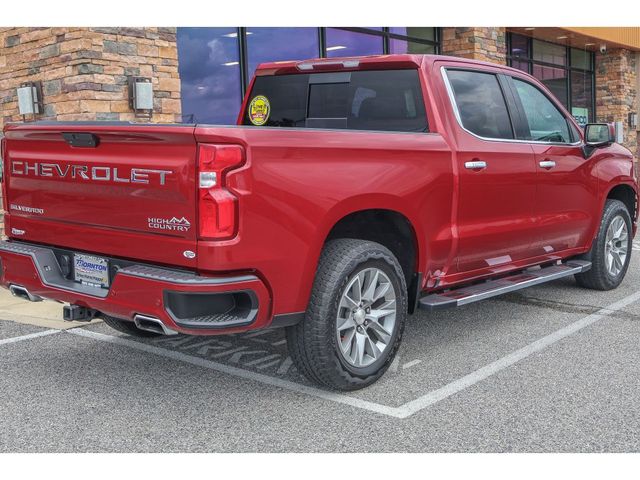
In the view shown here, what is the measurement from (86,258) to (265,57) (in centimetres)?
729

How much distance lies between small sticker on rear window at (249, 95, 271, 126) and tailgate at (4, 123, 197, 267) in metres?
1.91

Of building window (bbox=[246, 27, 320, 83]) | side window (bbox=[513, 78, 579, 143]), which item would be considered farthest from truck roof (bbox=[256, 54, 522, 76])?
building window (bbox=[246, 27, 320, 83])

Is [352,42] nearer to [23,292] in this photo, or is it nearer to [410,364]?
[410,364]

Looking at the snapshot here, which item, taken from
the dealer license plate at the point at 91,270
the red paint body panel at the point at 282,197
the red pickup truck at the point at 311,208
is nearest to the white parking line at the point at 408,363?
the red pickup truck at the point at 311,208

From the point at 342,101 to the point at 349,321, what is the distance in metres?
1.79

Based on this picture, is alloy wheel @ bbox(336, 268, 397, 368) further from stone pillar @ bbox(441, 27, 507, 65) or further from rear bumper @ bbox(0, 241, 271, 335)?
stone pillar @ bbox(441, 27, 507, 65)

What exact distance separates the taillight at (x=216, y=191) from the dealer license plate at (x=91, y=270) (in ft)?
2.45

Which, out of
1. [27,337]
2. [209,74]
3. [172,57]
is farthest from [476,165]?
[209,74]

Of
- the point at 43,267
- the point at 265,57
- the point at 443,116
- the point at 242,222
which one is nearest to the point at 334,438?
the point at 242,222

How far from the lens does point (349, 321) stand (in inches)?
158

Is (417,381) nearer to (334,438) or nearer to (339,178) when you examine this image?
(334,438)

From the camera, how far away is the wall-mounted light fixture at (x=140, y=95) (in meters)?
8.15

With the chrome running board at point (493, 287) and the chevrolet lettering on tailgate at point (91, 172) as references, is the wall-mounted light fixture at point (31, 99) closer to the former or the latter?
the chevrolet lettering on tailgate at point (91, 172)

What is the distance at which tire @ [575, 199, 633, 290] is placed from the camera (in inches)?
255
